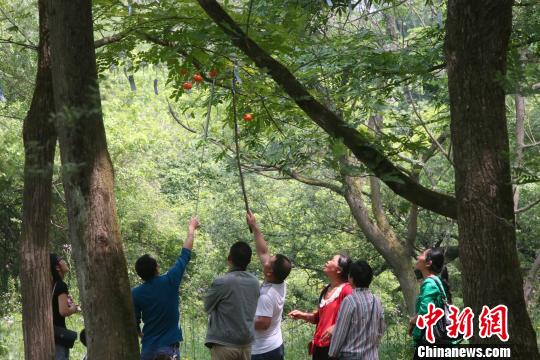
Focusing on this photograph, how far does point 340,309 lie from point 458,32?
2.17m

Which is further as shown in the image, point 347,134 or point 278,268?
point 278,268

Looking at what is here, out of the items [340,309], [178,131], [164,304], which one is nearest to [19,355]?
[164,304]

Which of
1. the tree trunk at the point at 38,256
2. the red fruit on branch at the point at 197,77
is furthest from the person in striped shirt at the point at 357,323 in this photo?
the tree trunk at the point at 38,256

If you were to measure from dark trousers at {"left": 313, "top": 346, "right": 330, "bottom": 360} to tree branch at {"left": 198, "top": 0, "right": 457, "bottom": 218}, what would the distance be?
1876 millimetres

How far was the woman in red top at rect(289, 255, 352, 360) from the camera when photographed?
508cm

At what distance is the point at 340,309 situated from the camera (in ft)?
15.7

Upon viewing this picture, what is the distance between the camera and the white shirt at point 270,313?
5039 millimetres

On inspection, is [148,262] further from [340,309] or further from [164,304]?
[340,309]

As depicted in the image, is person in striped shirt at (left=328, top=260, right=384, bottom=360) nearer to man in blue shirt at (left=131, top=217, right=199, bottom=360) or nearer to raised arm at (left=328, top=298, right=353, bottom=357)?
raised arm at (left=328, top=298, right=353, bottom=357)

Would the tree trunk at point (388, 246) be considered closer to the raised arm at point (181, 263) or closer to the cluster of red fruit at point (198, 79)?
the cluster of red fruit at point (198, 79)

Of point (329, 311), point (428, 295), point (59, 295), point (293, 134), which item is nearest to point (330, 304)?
point (329, 311)

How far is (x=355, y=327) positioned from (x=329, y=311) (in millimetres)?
387

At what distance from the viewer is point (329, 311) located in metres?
5.11

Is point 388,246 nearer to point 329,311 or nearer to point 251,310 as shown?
point 329,311
